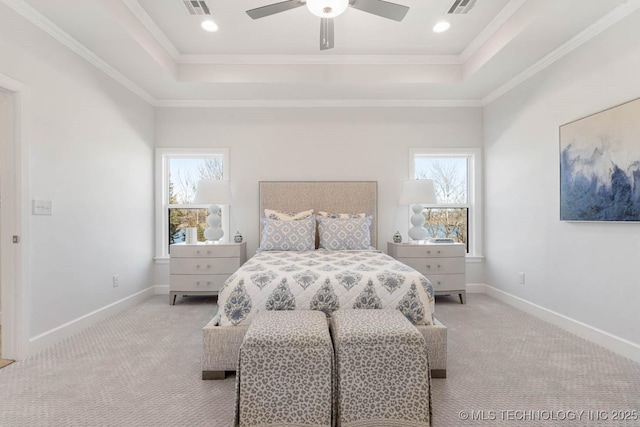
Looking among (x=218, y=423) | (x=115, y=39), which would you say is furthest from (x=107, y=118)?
(x=218, y=423)

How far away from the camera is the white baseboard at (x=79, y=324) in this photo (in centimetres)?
253

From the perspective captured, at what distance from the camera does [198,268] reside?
3.88 meters

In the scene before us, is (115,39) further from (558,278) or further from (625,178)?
(558,278)

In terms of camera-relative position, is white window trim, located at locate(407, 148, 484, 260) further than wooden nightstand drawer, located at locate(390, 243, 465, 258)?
Yes

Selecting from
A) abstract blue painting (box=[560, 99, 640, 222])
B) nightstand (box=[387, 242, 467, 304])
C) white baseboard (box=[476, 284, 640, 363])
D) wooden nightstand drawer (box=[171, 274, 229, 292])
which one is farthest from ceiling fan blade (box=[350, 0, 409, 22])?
wooden nightstand drawer (box=[171, 274, 229, 292])

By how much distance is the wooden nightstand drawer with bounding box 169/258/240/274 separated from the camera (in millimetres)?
3859

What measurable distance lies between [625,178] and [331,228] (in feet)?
8.61

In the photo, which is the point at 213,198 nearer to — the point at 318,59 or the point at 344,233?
the point at 344,233

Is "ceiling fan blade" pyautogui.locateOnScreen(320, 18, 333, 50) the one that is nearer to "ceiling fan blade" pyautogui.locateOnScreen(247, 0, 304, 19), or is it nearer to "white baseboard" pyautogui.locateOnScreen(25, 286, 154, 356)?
"ceiling fan blade" pyautogui.locateOnScreen(247, 0, 304, 19)

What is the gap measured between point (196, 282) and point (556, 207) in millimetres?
3934

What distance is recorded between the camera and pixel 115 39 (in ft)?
9.33

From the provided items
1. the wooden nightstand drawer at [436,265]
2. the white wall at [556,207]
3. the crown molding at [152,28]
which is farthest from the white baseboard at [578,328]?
the crown molding at [152,28]

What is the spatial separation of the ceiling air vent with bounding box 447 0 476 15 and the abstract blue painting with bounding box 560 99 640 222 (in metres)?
1.38

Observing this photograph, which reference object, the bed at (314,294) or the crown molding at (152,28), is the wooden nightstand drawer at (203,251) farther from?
the crown molding at (152,28)
